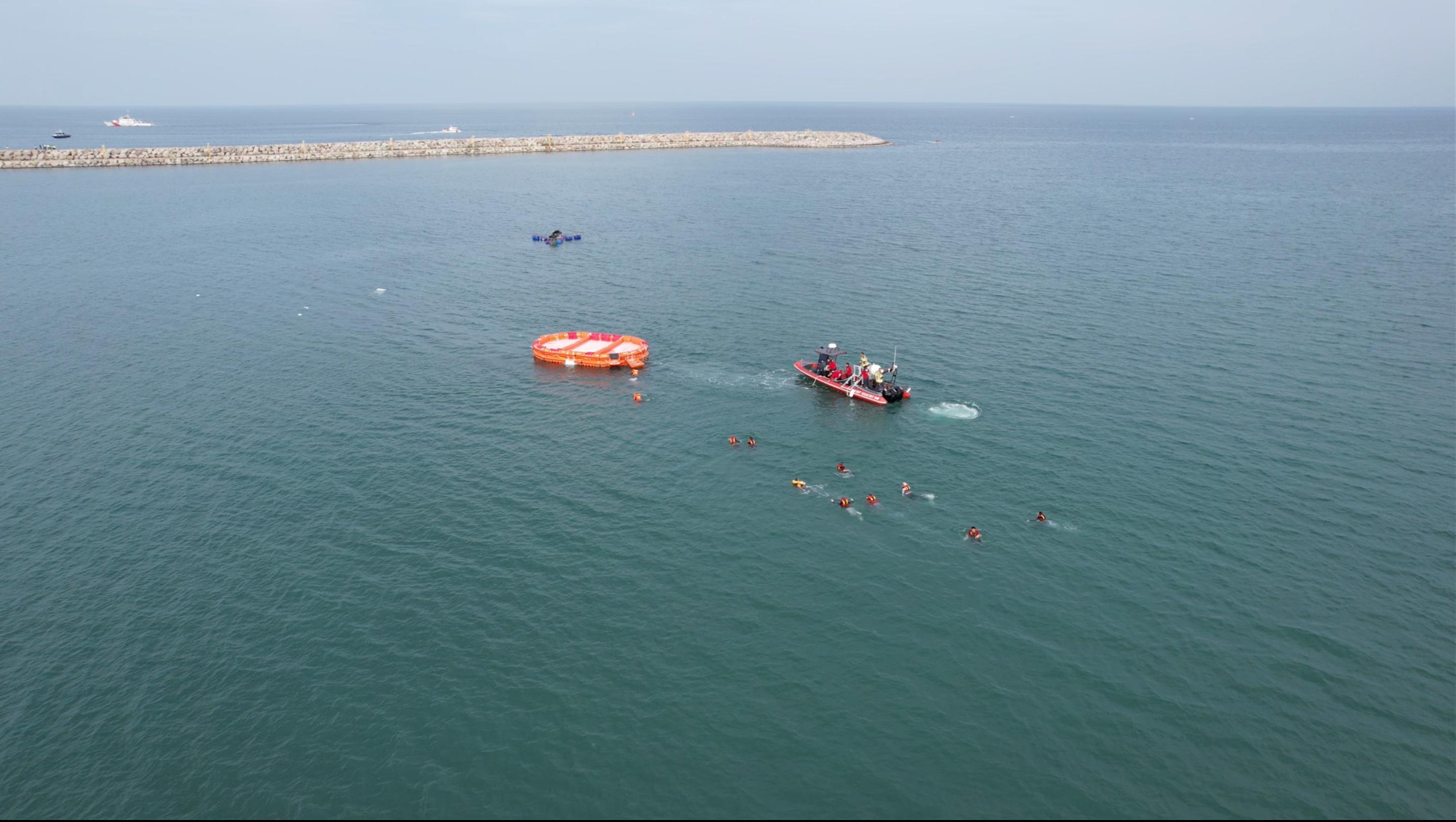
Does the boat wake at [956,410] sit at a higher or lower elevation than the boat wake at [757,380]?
lower

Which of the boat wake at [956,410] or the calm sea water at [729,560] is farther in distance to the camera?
the boat wake at [956,410]

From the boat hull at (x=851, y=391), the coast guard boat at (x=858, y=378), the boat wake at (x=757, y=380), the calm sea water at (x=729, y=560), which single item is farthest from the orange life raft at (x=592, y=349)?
the boat hull at (x=851, y=391)

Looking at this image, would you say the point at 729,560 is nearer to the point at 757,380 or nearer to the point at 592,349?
the point at 757,380

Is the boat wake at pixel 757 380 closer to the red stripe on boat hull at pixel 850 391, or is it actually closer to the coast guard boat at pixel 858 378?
the coast guard boat at pixel 858 378

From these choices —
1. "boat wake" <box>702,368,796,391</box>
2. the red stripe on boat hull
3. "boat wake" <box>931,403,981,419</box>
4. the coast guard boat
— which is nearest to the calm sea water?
"boat wake" <box>702,368,796,391</box>

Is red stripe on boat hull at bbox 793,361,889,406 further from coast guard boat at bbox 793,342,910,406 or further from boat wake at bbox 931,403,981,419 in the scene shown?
boat wake at bbox 931,403,981,419

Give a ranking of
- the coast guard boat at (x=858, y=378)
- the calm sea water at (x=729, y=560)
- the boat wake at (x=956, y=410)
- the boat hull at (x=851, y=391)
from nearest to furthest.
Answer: the calm sea water at (x=729, y=560) → the boat wake at (x=956, y=410) → the boat hull at (x=851, y=391) → the coast guard boat at (x=858, y=378)

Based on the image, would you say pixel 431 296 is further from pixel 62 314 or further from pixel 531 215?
pixel 531 215

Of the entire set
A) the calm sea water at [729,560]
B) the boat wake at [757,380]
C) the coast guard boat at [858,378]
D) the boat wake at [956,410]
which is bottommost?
the calm sea water at [729,560]
